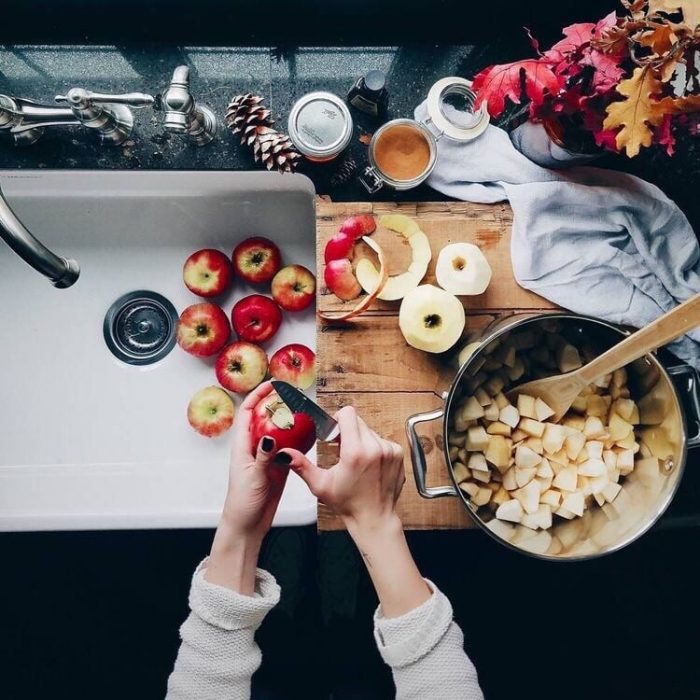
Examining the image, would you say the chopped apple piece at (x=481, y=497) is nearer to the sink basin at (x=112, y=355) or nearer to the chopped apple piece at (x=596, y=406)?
the chopped apple piece at (x=596, y=406)

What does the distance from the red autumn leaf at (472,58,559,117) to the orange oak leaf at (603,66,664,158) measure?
0.27ft

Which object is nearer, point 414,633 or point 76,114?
point 414,633

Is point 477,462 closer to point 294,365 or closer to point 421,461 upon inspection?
point 421,461

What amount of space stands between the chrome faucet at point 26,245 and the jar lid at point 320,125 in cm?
37

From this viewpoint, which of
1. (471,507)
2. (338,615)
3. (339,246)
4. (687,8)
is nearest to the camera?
(687,8)

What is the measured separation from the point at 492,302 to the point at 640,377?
0.22 m

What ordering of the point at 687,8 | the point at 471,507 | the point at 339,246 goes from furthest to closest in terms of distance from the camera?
1. the point at 339,246
2. the point at 471,507
3. the point at 687,8

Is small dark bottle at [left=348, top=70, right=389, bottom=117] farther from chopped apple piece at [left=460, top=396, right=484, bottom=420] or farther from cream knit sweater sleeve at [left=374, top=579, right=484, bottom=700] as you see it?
cream knit sweater sleeve at [left=374, top=579, right=484, bottom=700]

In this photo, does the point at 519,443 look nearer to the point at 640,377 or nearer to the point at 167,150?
the point at 640,377

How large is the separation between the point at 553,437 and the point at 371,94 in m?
0.55

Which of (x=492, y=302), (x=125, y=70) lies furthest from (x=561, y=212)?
(x=125, y=70)

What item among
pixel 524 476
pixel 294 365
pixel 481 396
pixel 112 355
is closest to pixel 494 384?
pixel 481 396

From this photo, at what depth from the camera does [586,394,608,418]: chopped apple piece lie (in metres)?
0.80

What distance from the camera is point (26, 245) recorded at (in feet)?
2.03
